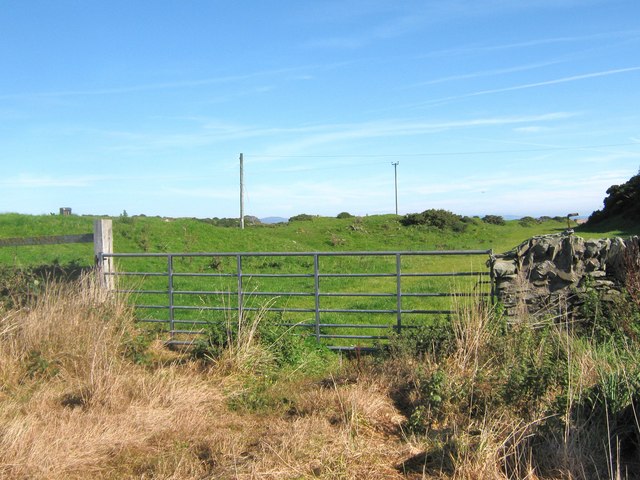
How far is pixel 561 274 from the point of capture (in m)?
8.62

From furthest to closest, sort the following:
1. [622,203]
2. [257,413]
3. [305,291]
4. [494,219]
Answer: [494,219], [622,203], [305,291], [257,413]

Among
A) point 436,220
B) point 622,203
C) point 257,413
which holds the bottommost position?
point 257,413

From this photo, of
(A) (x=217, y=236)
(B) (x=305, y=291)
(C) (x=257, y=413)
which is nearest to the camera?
(C) (x=257, y=413)

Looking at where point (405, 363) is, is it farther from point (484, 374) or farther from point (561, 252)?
point (561, 252)

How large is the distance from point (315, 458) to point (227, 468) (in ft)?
2.39

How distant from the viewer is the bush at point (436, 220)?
131ft

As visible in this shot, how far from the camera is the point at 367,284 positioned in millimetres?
17109

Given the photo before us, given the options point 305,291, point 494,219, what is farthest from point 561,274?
point 494,219

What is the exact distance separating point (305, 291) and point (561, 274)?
809cm

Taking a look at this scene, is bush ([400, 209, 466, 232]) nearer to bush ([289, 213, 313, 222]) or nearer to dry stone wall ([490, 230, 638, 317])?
bush ([289, 213, 313, 222])

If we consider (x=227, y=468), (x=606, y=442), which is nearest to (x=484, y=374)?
(x=606, y=442)

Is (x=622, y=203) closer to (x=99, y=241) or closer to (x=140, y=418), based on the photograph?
(x=99, y=241)

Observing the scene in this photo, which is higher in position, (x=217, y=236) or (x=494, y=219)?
(x=494, y=219)

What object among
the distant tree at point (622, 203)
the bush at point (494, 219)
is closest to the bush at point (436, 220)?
the distant tree at point (622, 203)
